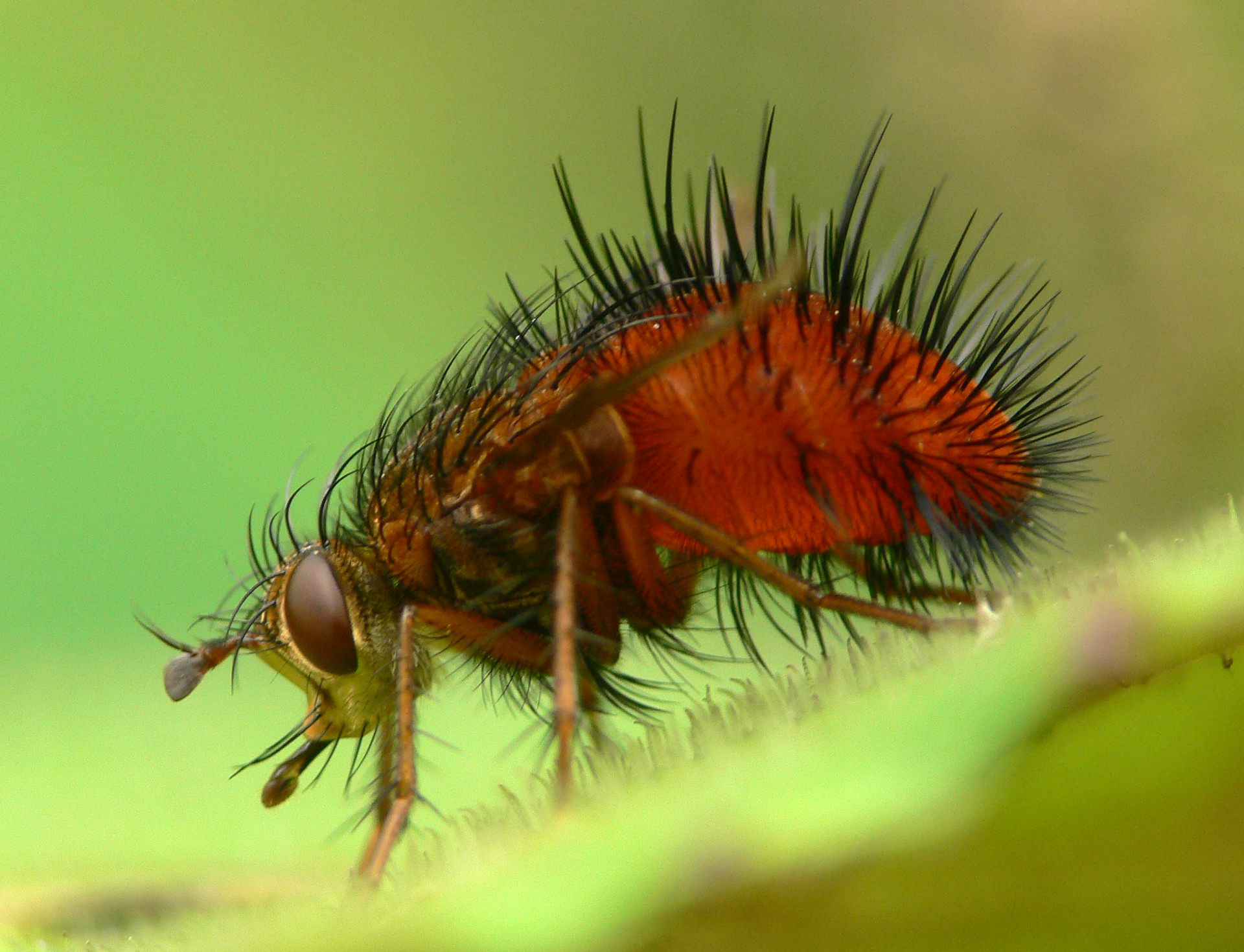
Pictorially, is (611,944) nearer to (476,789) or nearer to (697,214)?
(476,789)

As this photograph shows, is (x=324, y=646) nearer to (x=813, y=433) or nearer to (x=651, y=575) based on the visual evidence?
(x=651, y=575)

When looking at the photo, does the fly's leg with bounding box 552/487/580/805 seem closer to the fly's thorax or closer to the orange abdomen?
the orange abdomen

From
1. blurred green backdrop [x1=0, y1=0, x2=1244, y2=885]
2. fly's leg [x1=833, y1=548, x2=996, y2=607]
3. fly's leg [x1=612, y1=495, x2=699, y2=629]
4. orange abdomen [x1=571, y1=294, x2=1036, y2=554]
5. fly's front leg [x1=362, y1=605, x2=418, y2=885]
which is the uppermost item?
blurred green backdrop [x1=0, y1=0, x2=1244, y2=885]

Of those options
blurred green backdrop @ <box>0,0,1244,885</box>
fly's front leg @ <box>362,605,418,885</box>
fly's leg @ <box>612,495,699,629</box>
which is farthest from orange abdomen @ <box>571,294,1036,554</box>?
blurred green backdrop @ <box>0,0,1244,885</box>

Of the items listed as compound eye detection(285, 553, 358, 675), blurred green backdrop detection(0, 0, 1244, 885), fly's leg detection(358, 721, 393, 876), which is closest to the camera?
fly's leg detection(358, 721, 393, 876)

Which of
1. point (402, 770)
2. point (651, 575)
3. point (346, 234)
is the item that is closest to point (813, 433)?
point (651, 575)
